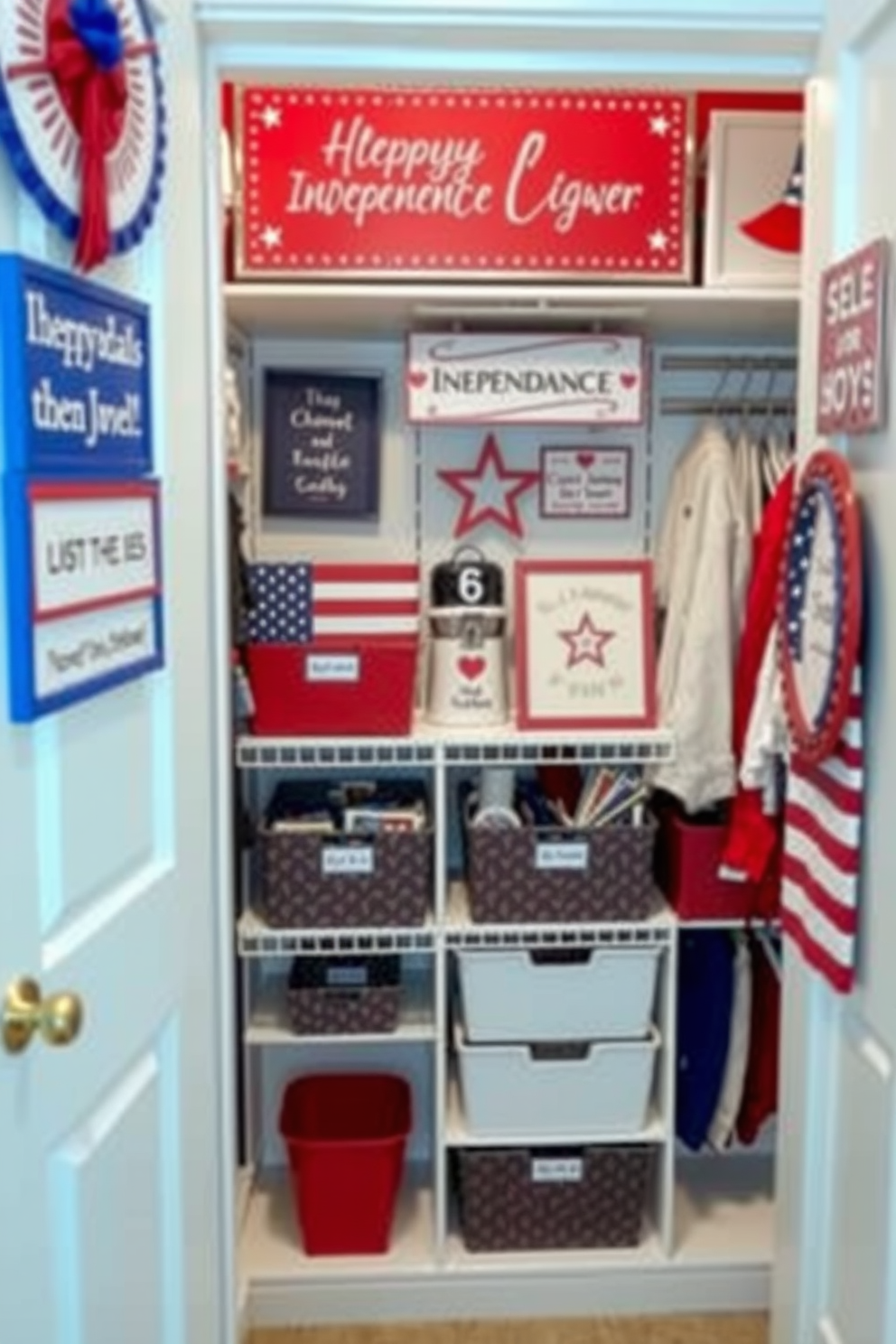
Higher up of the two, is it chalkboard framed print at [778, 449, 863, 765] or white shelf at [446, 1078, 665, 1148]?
chalkboard framed print at [778, 449, 863, 765]

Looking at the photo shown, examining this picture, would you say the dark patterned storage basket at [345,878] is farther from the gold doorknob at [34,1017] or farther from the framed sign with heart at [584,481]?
the gold doorknob at [34,1017]

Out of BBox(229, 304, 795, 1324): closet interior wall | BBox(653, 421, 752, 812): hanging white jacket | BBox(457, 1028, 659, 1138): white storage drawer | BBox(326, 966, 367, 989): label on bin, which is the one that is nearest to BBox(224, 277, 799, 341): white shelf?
BBox(229, 304, 795, 1324): closet interior wall

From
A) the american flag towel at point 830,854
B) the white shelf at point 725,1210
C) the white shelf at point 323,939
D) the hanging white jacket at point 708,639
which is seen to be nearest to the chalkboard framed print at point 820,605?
the american flag towel at point 830,854

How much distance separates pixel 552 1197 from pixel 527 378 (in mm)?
1517

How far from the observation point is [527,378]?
2.34 meters

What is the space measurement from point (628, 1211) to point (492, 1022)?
0.45m

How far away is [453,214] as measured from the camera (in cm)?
221

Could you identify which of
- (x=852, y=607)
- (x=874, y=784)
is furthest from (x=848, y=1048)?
(x=852, y=607)

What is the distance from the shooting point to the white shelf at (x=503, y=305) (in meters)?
2.19

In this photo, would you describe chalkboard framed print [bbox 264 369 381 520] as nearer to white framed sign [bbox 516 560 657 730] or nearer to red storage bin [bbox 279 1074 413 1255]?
white framed sign [bbox 516 560 657 730]

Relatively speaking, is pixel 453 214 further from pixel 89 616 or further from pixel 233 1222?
pixel 233 1222

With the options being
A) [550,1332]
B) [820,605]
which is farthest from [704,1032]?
[820,605]

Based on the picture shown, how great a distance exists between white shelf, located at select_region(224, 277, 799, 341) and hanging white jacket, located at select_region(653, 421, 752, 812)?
0.83 feet

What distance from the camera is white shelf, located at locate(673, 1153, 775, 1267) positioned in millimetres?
2418
